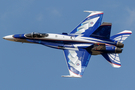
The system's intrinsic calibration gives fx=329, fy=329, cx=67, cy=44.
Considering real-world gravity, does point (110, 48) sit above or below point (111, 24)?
below

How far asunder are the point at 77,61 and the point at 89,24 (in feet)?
23.9

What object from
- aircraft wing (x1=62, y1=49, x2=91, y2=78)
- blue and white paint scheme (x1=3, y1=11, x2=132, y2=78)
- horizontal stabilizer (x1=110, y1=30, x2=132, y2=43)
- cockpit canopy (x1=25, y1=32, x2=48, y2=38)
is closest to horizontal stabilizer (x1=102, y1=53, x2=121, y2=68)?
blue and white paint scheme (x1=3, y1=11, x2=132, y2=78)

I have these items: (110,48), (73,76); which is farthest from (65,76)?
(110,48)

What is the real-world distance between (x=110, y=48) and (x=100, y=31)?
3.02 m

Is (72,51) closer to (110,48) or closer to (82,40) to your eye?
(82,40)

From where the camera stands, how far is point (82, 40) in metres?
50.7

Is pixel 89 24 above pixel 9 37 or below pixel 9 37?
above

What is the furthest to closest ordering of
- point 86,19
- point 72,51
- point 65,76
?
1. point 86,19
2. point 72,51
3. point 65,76

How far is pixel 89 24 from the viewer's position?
53.3 meters

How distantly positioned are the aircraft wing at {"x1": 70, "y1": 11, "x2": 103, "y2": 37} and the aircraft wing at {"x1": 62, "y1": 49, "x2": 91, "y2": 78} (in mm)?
3238

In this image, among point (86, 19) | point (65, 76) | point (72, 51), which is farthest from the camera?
point (86, 19)

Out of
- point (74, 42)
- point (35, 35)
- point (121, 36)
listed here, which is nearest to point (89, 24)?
point (74, 42)

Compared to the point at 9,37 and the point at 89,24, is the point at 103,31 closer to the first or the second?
the point at 89,24

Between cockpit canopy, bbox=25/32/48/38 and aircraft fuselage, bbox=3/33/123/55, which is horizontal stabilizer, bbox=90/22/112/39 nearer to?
aircraft fuselage, bbox=3/33/123/55
